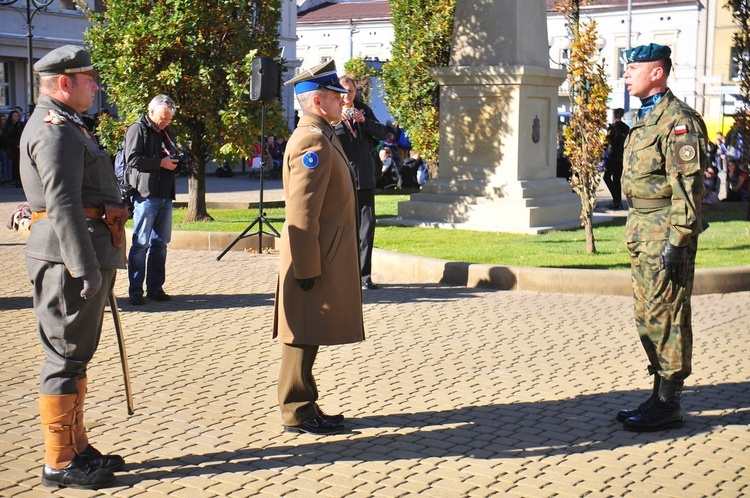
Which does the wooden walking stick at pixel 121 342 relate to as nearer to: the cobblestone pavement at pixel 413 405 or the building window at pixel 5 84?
the cobblestone pavement at pixel 413 405

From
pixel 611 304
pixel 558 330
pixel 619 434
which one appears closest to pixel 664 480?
pixel 619 434

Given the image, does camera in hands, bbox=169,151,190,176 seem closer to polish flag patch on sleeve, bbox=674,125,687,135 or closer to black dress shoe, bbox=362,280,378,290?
black dress shoe, bbox=362,280,378,290

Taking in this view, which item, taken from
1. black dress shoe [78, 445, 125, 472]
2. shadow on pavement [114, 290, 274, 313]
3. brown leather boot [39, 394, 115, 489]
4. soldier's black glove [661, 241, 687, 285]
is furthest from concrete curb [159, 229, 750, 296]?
brown leather boot [39, 394, 115, 489]

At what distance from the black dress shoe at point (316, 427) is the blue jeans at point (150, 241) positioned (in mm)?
4159

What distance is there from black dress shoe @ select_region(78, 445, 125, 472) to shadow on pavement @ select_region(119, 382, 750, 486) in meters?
0.07

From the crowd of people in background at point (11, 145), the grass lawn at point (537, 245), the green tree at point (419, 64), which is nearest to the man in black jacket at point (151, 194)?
the grass lawn at point (537, 245)

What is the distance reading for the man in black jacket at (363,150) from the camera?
1005 cm

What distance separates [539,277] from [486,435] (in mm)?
4733

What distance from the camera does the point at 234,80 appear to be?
49.1ft

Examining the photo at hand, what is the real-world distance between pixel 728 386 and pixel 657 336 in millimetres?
1245

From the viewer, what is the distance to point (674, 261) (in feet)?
18.7

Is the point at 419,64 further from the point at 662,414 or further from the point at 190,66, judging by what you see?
the point at 662,414

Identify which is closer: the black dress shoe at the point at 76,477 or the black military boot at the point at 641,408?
the black dress shoe at the point at 76,477

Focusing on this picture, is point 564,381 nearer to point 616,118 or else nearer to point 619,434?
point 619,434
